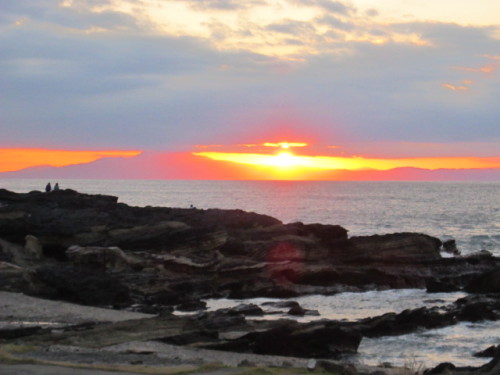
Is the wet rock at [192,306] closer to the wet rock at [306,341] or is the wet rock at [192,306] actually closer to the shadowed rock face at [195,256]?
the shadowed rock face at [195,256]

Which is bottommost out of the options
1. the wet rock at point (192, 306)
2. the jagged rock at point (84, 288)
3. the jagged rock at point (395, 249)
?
the wet rock at point (192, 306)

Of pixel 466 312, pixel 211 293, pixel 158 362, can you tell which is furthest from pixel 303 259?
pixel 158 362

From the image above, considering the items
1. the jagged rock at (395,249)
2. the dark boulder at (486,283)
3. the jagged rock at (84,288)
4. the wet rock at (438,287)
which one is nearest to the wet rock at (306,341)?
the jagged rock at (84,288)

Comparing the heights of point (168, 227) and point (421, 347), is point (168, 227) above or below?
above

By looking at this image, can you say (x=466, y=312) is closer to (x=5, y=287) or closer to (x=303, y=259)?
(x=303, y=259)

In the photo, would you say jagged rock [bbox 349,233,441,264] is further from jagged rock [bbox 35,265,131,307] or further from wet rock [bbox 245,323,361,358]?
wet rock [bbox 245,323,361,358]

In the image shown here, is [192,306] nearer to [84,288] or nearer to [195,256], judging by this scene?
[84,288]

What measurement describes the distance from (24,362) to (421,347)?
689 inches

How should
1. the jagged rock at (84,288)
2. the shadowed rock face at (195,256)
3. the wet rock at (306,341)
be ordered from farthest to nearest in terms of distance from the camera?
1. the shadowed rock face at (195,256)
2. the jagged rock at (84,288)
3. the wet rock at (306,341)

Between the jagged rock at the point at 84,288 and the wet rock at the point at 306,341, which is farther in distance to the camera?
the jagged rock at the point at 84,288

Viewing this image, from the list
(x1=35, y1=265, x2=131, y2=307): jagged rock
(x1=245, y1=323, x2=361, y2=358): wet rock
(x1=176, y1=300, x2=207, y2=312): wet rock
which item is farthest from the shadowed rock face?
(x1=245, y1=323, x2=361, y2=358): wet rock

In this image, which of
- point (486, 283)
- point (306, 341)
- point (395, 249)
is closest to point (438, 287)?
point (486, 283)

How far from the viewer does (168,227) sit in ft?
181

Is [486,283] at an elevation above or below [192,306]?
above
